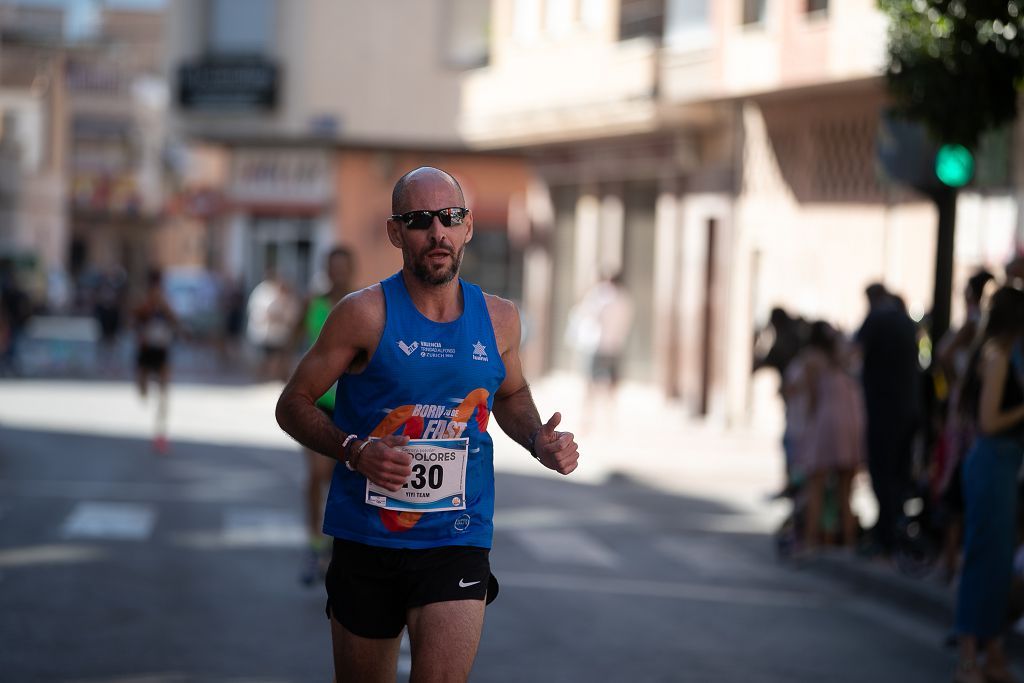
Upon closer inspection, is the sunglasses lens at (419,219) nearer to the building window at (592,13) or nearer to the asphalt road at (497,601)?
the asphalt road at (497,601)

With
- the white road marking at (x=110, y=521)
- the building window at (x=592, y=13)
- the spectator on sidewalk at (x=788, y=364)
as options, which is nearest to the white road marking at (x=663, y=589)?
the spectator on sidewalk at (x=788, y=364)

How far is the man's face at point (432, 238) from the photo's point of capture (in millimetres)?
5449

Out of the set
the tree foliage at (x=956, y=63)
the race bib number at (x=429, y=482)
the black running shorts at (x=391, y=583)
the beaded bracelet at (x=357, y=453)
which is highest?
the tree foliage at (x=956, y=63)

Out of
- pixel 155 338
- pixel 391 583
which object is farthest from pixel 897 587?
pixel 155 338

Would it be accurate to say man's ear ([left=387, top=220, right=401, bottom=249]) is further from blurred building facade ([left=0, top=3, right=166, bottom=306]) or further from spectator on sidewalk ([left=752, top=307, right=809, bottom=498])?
blurred building facade ([left=0, top=3, right=166, bottom=306])

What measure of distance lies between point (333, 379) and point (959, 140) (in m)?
6.50

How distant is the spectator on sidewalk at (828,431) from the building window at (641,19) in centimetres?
1530

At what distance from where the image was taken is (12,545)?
13.1 meters


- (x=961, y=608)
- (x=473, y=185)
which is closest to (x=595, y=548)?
(x=961, y=608)

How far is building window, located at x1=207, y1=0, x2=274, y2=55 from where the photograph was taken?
4466cm

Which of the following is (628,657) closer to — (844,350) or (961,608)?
(961,608)

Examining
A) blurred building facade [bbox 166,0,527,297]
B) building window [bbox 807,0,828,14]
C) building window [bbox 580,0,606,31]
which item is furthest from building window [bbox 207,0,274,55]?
building window [bbox 807,0,828,14]

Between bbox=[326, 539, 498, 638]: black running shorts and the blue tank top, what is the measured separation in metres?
0.04

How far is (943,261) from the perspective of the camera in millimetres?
13211
